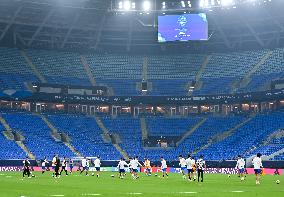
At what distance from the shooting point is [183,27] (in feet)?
289

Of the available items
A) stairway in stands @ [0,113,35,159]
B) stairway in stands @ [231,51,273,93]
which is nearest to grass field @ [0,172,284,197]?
stairway in stands @ [0,113,35,159]

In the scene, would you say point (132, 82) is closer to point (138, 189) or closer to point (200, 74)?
point (200, 74)

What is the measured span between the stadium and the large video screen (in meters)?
0.15

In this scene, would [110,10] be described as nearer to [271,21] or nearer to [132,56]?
[132,56]

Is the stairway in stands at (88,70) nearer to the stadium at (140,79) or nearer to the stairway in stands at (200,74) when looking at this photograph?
the stadium at (140,79)

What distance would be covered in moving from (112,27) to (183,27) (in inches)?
482

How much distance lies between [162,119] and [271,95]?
57.9 ft

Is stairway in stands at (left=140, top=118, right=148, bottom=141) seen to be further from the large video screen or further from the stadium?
the large video screen

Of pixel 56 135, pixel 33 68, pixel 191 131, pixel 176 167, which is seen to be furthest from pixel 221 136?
pixel 33 68

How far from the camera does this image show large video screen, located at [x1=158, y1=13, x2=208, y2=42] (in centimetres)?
8738

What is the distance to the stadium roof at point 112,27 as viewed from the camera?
8425 centimetres

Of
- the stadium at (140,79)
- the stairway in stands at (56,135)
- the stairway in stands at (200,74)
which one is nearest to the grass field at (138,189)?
the stadium at (140,79)

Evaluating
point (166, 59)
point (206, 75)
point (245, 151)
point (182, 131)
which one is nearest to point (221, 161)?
point (245, 151)

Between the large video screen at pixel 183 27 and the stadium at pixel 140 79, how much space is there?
0.15 m
